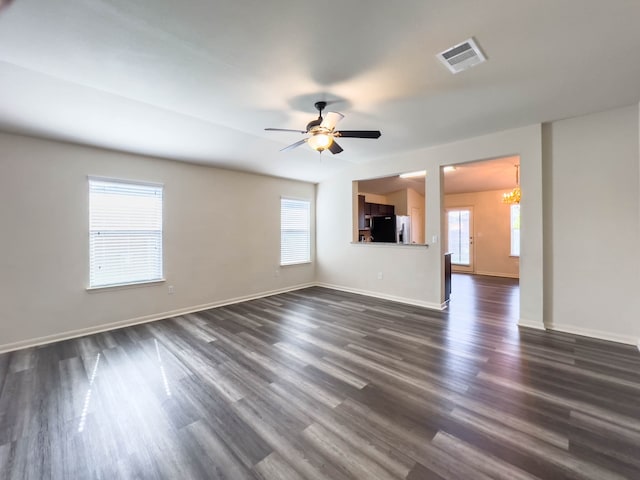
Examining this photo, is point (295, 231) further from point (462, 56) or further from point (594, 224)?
point (594, 224)

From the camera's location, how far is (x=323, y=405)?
211 centimetres

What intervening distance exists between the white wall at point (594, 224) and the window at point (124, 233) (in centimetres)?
568

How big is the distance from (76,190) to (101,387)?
2.62 meters

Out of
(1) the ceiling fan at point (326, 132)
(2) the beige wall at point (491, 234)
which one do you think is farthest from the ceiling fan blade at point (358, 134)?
(2) the beige wall at point (491, 234)

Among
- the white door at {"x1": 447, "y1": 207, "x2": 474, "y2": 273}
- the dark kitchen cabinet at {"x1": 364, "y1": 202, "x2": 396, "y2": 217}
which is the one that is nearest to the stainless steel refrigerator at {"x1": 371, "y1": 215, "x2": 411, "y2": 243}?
the dark kitchen cabinet at {"x1": 364, "y1": 202, "x2": 396, "y2": 217}

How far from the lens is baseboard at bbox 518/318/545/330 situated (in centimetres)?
362

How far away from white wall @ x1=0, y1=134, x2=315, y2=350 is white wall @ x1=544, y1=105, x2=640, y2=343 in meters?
4.76

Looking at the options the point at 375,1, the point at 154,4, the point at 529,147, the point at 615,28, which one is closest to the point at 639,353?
the point at 529,147

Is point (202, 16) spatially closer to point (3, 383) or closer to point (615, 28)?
point (615, 28)

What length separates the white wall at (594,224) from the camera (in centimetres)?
315

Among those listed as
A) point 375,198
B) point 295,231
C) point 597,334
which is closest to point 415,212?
point 375,198

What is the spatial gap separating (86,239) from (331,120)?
11.7 feet

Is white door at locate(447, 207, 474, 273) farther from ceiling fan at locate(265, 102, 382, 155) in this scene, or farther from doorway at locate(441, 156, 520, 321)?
ceiling fan at locate(265, 102, 382, 155)

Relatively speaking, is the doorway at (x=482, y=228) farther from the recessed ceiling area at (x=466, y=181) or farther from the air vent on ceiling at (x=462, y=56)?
the air vent on ceiling at (x=462, y=56)
